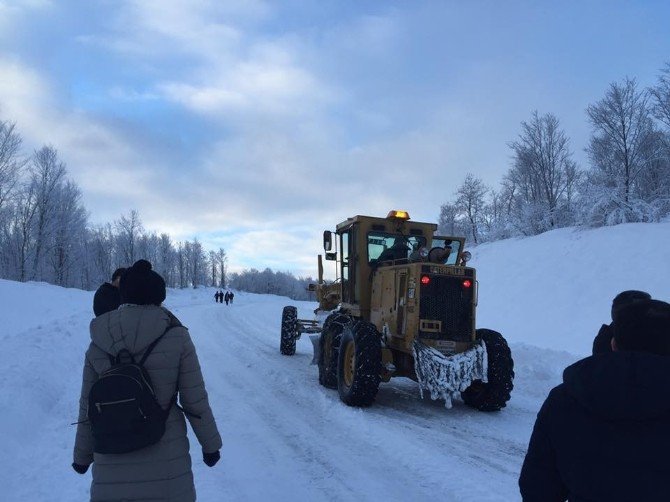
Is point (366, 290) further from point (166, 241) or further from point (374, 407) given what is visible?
point (166, 241)

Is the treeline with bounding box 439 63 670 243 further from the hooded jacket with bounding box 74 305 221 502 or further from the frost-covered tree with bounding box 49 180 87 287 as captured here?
the frost-covered tree with bounding box 49 180 87 287

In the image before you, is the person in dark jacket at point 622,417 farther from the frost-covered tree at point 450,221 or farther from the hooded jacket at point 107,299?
the frost-covered tree at point 450,221

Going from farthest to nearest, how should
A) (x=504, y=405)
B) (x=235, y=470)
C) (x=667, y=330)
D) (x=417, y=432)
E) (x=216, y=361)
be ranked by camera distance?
(x=216, y=361)
(x=504, y=405)
(x=417, y=432)
(x=235, y=470)
(x=667, y=330)

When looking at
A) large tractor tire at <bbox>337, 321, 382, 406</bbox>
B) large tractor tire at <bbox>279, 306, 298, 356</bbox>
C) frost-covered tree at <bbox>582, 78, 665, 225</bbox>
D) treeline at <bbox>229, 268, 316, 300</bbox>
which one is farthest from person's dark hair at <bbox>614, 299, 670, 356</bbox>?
treeline at <bbox>229, 268, 316, 300</bbox>

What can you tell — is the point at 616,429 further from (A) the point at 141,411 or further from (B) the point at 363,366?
(B) the point at 363,366

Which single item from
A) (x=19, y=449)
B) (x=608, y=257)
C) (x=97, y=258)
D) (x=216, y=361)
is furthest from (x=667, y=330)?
(x=97, y=258)

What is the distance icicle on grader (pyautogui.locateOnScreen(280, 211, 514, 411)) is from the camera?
6.99m

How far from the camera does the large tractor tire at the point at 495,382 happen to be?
7195 mm

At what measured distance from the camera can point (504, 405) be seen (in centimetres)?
723

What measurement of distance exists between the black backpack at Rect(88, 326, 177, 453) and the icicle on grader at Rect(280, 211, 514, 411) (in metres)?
4.90

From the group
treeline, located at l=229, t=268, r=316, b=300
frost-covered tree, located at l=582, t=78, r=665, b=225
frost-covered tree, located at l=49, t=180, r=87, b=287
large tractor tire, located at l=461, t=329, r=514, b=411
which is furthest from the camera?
treeline, located at l=229, t=268, r=316, b=300

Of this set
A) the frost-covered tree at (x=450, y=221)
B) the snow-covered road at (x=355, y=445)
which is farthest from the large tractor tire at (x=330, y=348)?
the frost-covered tree at (x=450, y=221)

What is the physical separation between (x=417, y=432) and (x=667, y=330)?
4.82m

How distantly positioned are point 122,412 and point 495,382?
5.87 m
